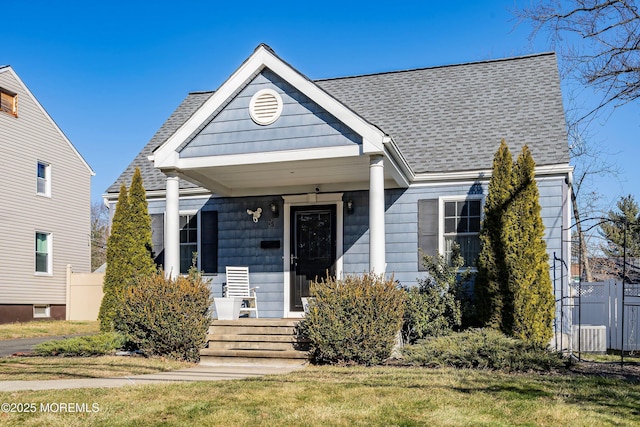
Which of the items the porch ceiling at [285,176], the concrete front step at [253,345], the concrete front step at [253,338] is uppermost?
the porch ceiling at [285,176]

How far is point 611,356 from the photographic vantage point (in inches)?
390

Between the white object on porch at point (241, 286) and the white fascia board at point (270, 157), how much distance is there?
2.57 metres

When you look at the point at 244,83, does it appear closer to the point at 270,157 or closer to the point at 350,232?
the point at 270,157

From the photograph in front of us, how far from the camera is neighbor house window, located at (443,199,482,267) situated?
10.3m

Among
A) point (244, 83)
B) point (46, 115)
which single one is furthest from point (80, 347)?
point (46, 115)

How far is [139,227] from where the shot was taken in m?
11.1

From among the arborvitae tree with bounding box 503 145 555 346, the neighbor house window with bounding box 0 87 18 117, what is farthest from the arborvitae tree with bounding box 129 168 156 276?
the neighbor house window with bounding box 0 87 18 117

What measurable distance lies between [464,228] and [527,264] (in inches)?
71.2

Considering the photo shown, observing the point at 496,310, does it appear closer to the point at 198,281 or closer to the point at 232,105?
the point at 198,281

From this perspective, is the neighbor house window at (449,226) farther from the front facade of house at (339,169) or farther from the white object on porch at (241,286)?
the white object on porch at (241,286)

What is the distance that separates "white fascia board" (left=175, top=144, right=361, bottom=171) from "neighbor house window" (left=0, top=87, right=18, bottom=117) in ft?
36.0

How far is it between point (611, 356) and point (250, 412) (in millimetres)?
7354

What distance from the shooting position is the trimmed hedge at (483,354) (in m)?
7.30

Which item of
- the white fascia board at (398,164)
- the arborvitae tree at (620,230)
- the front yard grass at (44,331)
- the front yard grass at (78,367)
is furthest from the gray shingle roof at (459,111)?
the arborvitae tree at (620,230)
